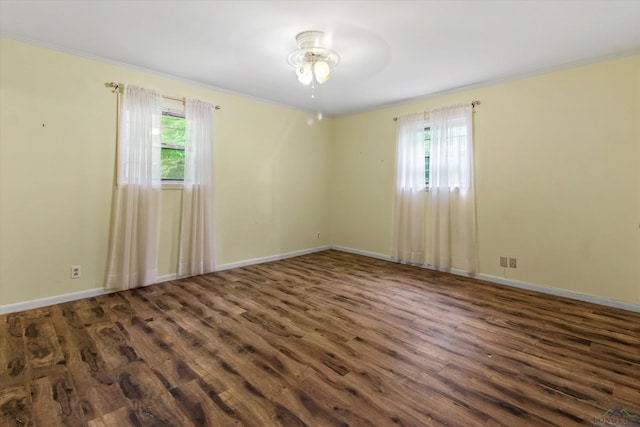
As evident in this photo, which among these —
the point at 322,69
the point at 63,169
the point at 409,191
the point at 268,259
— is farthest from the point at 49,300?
the point at 409,191

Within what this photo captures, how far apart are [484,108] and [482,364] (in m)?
3.27

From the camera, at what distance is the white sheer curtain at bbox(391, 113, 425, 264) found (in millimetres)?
4574

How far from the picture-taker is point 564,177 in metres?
3.37

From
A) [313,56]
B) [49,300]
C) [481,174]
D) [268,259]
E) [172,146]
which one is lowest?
[49,300]

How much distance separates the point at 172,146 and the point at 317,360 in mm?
3248

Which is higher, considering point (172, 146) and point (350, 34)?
point (350, 34)

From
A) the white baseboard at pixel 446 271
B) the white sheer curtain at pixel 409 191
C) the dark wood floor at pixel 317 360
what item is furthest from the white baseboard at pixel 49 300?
the white sheer curtain at pixel 409 191

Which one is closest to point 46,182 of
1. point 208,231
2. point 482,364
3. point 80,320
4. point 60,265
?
point 60,265

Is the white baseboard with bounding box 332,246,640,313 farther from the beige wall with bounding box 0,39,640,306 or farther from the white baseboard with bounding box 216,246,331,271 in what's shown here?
the white baseboard with bounding box 216,246,331,271

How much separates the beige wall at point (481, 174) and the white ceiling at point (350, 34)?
272mm

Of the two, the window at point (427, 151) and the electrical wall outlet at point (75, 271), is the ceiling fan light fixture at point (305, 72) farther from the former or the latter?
the electrical wall outlet at point (75, 271)

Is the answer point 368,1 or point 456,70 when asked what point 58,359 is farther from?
point 456,70

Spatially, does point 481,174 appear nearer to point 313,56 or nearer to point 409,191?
point 409,191

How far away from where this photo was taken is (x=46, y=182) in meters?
3.00
